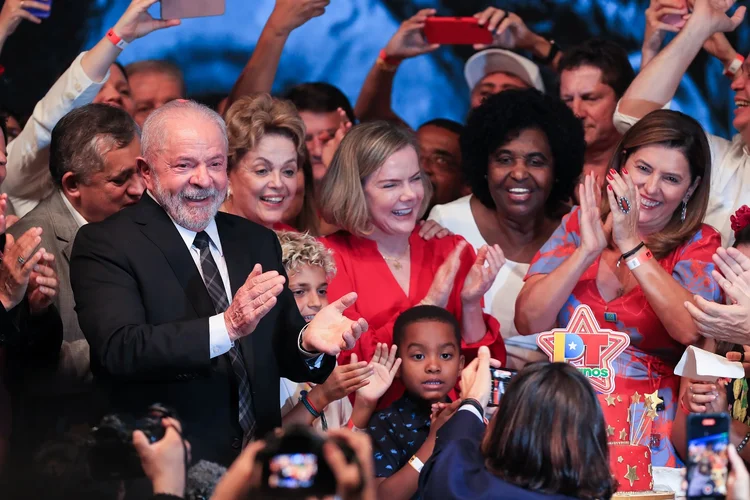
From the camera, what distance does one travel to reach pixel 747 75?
4504mm

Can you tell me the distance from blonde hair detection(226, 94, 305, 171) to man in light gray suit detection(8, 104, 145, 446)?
391 millimetres

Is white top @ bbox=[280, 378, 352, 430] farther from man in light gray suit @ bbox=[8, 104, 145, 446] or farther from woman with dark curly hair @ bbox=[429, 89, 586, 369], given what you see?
woman with dark curly hair @ bbox=[429, 89, 586, 369]

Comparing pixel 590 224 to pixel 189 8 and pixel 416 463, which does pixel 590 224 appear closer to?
pixel 416 463

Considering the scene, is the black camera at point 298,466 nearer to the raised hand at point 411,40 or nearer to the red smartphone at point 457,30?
the red smartphone at point 457,30

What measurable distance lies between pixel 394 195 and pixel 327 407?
0.88 meters

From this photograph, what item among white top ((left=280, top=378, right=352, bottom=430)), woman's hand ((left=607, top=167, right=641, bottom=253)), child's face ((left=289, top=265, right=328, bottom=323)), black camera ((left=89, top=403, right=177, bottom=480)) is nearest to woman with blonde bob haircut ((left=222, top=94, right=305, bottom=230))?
child's face ((left=289, top=265, right=328, bottom=323))

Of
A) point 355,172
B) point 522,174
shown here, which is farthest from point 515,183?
point 355,172

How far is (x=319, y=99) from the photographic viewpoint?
205 inches

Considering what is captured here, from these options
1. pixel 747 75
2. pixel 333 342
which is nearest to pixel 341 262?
pixel 333 342

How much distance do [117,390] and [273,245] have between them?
26.4 inches

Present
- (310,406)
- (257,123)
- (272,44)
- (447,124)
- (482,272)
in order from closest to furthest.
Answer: (310,406), (482,272), (257,123), (272,44), (447,124)

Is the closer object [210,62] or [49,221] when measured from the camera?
[49,221]

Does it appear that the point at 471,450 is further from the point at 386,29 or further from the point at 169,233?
the point at 386,29

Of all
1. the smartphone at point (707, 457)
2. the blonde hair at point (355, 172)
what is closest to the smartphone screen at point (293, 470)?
the smartphone at point (707, 457)
